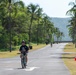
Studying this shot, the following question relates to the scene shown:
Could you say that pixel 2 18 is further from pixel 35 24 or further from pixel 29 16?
pixel 35 24

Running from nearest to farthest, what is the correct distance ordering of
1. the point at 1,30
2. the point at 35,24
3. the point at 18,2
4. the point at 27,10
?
the point at 18,2
the point at 1,30
the point at 27,10
the point at 35,24

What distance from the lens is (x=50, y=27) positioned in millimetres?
185750

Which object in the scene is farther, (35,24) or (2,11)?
(35,24)

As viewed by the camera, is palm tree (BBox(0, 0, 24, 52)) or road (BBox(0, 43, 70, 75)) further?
palm tree (BBox(0, 0, 24, 52))

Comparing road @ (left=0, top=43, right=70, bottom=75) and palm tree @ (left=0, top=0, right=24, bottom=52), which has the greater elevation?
palm tree @ (left=0, top=0, right=24, bottom=52)

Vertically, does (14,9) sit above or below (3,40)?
above

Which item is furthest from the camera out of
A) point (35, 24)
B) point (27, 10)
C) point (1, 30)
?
point (35, 24)

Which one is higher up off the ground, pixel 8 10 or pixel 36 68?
pixel 8 10

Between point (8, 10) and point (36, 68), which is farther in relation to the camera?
point (8, 10)

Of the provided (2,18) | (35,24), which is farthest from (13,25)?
(35,24)

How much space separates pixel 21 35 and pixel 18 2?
2528 cm

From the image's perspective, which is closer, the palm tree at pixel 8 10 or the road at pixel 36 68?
the road at pixel 36 68

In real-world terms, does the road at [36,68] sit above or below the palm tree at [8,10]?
below

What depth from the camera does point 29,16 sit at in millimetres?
107125
